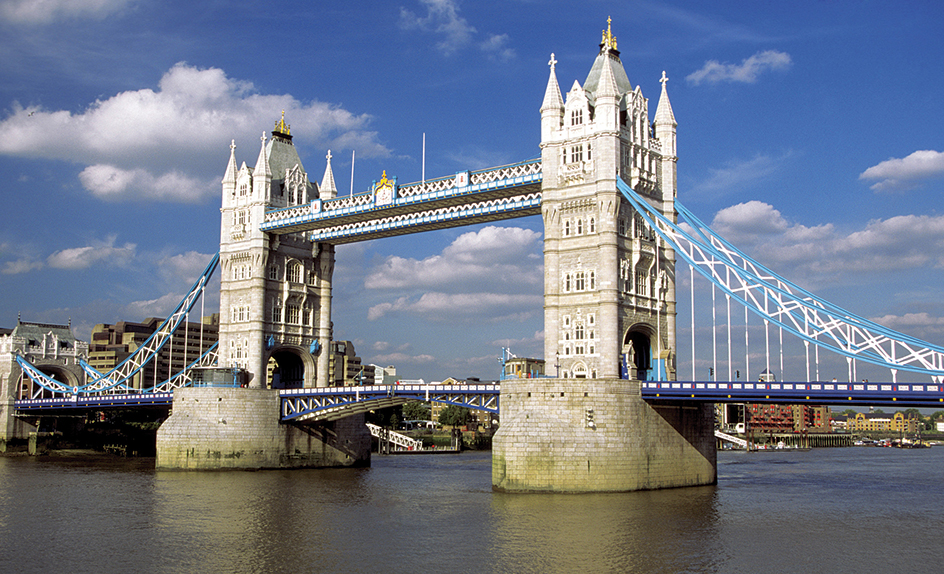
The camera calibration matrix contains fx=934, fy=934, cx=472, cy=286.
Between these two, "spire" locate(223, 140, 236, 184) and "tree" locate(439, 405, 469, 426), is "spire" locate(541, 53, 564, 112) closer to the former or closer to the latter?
"spire" locate(223, 140, 236, 184)

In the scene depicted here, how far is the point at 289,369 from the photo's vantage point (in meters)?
86.6

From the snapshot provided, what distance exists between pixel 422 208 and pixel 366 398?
15.6 m

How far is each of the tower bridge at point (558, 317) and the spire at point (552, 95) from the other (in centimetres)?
11

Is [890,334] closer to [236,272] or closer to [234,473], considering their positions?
[234,473]

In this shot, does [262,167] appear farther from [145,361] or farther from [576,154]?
[576,154]

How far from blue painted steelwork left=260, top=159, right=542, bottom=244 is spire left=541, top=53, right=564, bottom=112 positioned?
Answer: 160 inches

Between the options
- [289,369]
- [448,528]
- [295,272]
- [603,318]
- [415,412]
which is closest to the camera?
[448,528]

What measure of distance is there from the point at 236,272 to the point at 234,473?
20.0 metres

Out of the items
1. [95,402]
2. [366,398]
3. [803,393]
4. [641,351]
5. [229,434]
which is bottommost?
[229,434]

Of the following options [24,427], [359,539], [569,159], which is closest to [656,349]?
[569,159]

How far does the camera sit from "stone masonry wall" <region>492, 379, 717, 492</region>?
5359 cm

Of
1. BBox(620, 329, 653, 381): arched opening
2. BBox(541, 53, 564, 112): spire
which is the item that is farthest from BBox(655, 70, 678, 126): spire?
BBox(620, 329, 653, 381): arched opening

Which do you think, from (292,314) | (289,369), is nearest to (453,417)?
(289,369)

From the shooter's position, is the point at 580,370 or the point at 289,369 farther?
the point at 289,369
